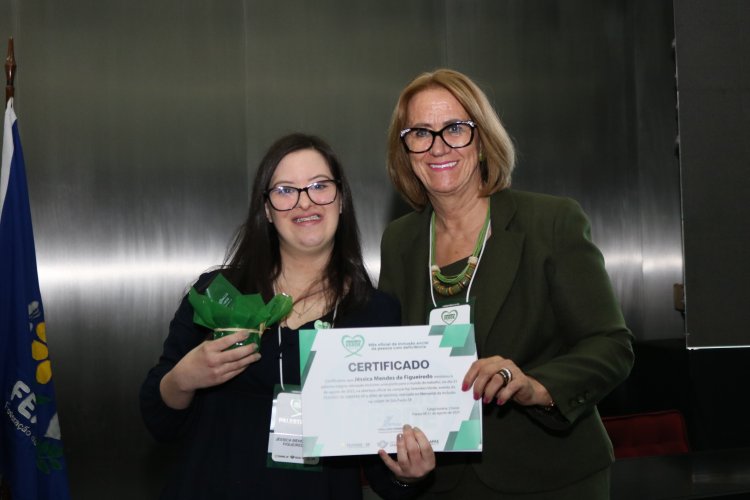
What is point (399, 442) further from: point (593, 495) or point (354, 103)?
point (354, 103)

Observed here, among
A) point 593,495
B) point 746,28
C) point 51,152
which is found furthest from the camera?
point 51,152

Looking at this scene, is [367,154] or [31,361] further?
[367,154]

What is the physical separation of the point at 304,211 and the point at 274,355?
0.36 metres

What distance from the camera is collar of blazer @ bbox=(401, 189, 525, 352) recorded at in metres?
2.03

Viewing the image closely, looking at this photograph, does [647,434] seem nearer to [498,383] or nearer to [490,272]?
[490,272]

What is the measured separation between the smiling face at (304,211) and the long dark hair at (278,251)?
2 centimetres

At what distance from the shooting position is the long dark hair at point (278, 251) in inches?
79.0

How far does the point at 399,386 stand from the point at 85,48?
13.5 feet

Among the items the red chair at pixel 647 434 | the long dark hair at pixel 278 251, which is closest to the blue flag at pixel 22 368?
the long dark hair at pixel 278 251

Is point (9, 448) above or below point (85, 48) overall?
below

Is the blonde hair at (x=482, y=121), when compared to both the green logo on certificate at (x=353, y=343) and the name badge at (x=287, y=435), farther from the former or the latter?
the name badge at (x=287, y=435)

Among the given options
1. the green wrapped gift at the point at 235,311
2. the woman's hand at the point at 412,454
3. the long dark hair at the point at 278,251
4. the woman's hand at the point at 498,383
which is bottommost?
the woman's hand at the point at 412,454

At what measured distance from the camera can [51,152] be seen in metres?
4.98

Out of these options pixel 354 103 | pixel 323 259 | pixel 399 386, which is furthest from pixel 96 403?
pixel 399 386
